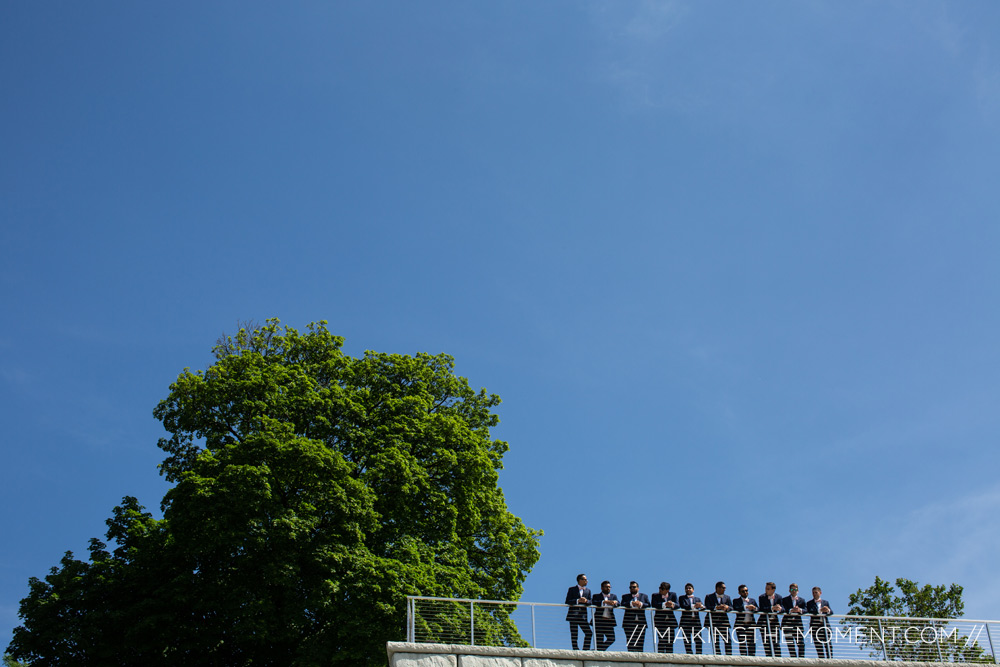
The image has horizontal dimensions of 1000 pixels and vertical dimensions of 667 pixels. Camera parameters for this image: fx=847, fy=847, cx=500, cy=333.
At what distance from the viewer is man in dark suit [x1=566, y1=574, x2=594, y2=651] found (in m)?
16.0

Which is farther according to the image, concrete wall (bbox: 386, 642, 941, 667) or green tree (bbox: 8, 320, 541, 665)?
green tree (bbox: 8, 320, 541, 665)

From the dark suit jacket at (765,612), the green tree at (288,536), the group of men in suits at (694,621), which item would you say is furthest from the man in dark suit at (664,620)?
the green tree at (288,536)

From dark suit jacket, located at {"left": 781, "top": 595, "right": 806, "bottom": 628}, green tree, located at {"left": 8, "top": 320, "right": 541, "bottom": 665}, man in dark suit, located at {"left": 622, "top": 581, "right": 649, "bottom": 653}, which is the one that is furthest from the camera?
green tree, located at {"left": 8, "top": 320, "right": 541, "bottom": 665}

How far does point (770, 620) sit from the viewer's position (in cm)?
1659

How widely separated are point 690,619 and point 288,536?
30.8 ft

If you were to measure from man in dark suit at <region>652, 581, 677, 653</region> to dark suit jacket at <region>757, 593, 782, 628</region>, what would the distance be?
5.67 feet

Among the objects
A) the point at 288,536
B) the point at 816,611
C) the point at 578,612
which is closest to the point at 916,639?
the point at 816,611

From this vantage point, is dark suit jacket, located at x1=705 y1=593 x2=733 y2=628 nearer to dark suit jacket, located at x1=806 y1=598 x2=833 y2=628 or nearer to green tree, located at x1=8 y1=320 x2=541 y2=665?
dark suit jacket, located at x1=806 y1=598 x2=833 y2=628

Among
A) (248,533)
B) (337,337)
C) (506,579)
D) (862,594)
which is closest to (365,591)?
(248,533)

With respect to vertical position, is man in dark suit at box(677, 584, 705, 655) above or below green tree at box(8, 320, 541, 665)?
below

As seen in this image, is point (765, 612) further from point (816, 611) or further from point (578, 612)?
point (578, 612)

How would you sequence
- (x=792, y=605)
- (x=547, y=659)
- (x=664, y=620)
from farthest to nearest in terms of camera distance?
1. (x=792, y=605)
2. (x=664, y=620)
3. (x=547, y=659)

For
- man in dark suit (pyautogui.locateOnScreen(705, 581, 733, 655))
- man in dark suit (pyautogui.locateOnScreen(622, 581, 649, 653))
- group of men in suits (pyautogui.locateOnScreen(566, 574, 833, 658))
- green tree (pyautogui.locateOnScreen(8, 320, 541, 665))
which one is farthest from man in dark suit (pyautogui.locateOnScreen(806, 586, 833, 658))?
green tree (pyautogui.locateOnScreen(8, 320, 541, 665))

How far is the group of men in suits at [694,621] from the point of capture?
16047mm
